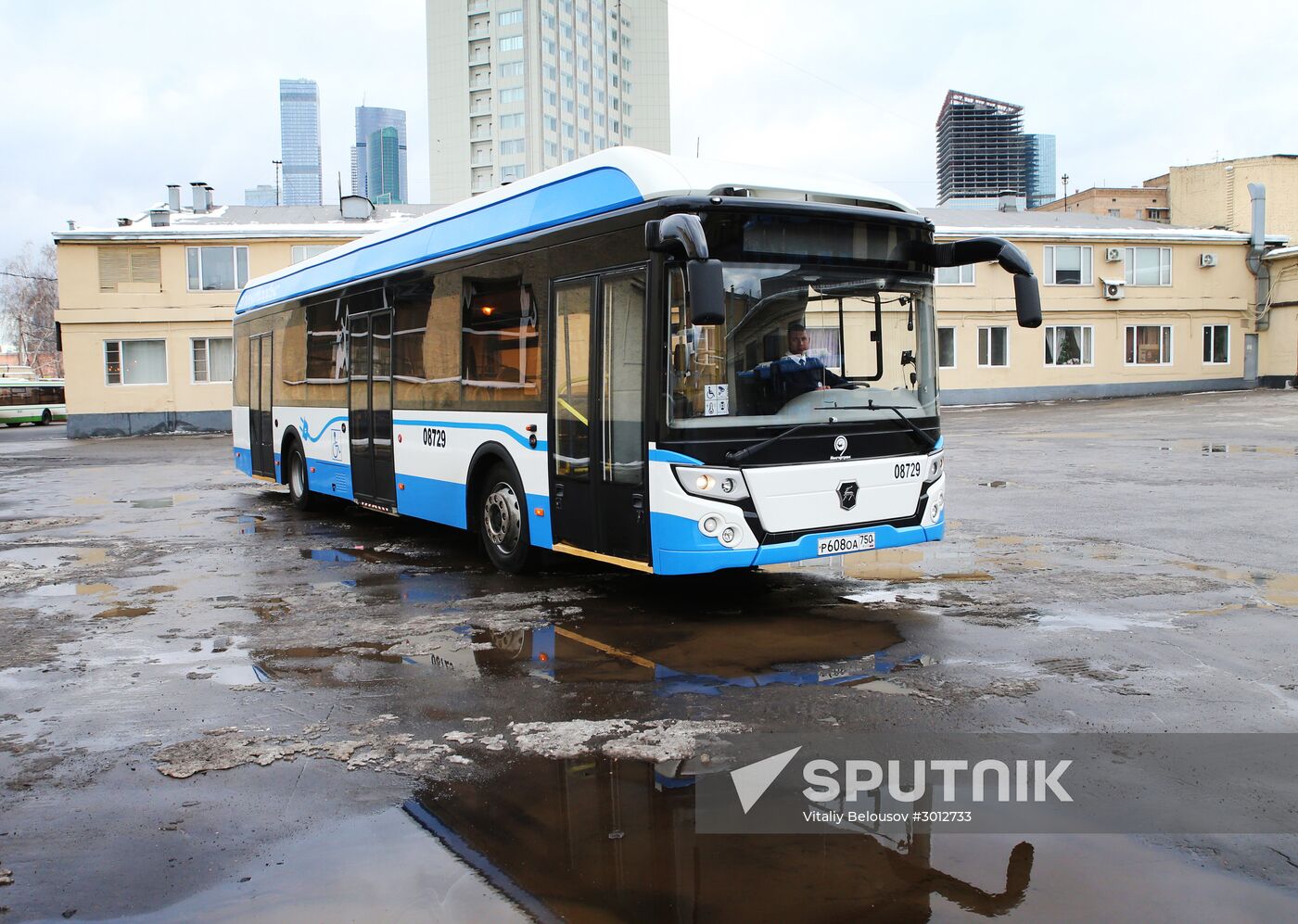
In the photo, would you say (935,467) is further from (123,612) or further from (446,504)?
(123,612)

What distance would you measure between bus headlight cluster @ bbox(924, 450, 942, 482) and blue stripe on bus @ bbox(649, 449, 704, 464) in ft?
6.72

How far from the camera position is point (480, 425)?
989 cm

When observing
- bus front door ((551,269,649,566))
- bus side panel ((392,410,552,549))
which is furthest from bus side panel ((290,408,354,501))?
bus front door ((551,269,649,566))

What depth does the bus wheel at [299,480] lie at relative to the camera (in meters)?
15.1

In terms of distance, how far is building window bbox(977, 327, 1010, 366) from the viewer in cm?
4219

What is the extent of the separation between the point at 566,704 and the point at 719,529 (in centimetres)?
198

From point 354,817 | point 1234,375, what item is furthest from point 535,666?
point 1234,375

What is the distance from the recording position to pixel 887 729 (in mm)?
5285

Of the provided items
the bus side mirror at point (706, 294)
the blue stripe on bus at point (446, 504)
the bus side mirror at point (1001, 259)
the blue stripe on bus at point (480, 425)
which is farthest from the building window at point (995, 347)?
the bus side mirror at point (706, 294)

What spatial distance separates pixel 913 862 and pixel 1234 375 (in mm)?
→ 47061

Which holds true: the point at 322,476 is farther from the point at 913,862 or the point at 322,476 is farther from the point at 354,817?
the point at 913,862

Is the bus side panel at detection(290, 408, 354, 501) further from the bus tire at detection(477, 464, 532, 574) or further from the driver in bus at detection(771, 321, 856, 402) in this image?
the driver in bus at detection(771, 321, 856, 402)

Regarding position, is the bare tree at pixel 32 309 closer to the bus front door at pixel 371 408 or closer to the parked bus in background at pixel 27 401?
the parked bus in background at pixel 27 401

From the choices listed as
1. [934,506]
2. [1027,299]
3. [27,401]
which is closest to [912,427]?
[934,506]
